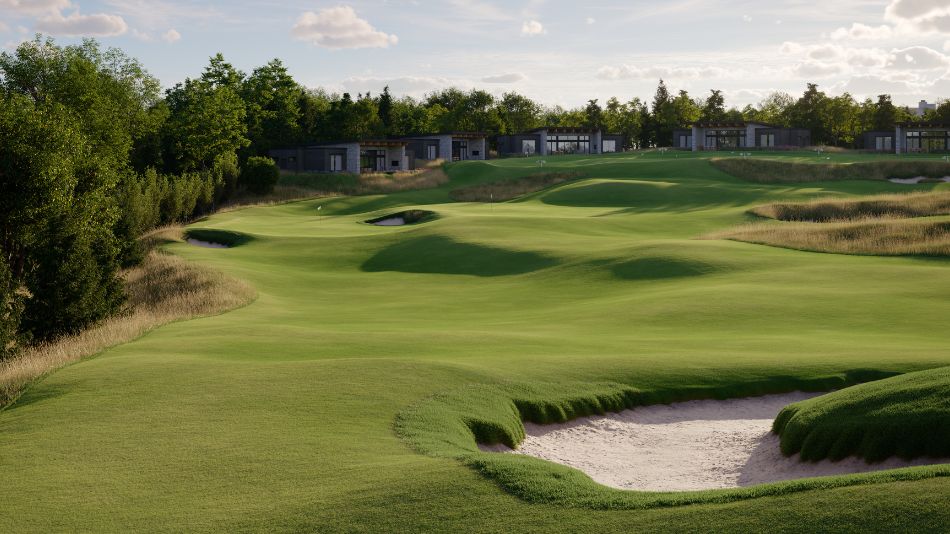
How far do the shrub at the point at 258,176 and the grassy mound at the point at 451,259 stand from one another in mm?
46851

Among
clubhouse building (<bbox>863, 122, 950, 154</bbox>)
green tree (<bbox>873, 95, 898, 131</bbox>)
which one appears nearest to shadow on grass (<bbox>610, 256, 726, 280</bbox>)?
clubhouse building (<bbox>863, 122, 950, 154</bbox>)

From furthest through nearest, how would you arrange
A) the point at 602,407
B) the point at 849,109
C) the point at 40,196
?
the point at 849,109 < the point at 40,196 < the point at 602,407

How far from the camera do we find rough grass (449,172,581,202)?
91.9 metres

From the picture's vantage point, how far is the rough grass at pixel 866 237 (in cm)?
4047

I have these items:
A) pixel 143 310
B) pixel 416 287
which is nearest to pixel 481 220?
pixel 416 287

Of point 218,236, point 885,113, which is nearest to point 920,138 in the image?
point 885,113

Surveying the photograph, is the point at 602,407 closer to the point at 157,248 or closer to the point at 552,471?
the point at 552,471

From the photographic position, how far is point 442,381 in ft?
57.7

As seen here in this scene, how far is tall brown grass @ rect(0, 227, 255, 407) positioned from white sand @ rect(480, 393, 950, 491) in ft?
32.7

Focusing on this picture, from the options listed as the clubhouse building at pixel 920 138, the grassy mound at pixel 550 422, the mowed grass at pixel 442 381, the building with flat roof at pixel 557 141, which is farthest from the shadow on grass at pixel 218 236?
the clubhouse building at pixel 920 138

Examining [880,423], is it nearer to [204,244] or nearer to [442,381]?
[442,381]

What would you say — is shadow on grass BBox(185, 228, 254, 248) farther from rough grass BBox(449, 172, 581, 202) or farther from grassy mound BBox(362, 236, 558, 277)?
rough grass BBox(449, 172, 581, 202)

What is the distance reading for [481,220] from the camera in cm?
5800

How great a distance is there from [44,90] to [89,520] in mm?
97359
